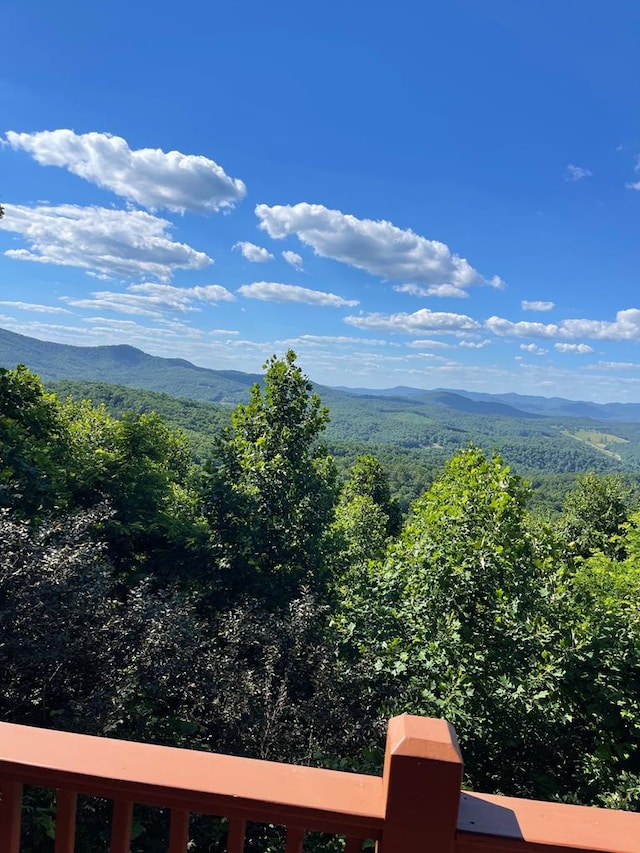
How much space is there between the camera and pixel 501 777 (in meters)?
6.64

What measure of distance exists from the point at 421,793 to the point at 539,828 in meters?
0.27

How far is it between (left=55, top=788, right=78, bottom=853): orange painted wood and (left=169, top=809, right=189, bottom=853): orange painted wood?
232 mm

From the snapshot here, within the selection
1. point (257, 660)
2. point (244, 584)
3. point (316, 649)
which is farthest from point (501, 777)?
point (244, 584)

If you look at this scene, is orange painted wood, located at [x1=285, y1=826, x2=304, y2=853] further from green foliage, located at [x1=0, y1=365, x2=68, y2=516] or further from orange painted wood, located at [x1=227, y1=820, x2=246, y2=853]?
green foliage, located at [x1=0, y1=365, x2=68, y2=516]

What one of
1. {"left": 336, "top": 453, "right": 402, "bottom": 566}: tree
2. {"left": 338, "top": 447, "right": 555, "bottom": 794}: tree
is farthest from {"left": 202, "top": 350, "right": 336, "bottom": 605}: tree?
{"left": 336, "top": 453, "right": 402, "bottom": 566}: tree

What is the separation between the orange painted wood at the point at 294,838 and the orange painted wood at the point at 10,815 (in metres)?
0.63

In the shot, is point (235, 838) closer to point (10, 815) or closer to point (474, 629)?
point (10, 815)

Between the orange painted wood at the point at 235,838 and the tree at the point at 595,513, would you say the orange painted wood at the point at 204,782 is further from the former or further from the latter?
the tree at the point at 595,513

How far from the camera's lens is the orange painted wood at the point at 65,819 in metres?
1.23

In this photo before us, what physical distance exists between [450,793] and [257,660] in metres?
5.77

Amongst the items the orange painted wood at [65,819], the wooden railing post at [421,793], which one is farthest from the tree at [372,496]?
the wooden railing post at [421,793]

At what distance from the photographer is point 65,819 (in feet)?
4.09

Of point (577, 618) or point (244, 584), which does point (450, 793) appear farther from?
point (244, 584)

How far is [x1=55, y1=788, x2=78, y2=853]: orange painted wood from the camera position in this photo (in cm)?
123
